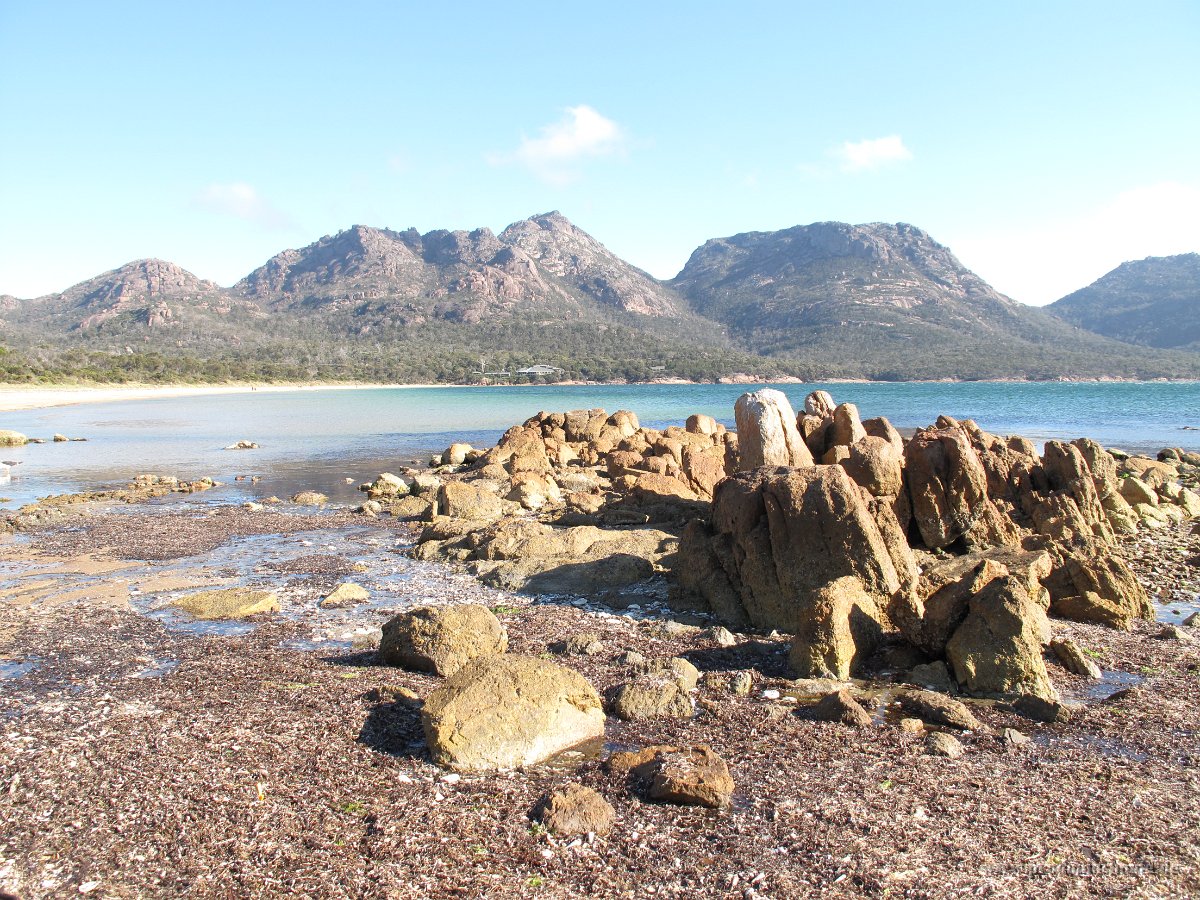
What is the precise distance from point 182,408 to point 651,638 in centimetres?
7410

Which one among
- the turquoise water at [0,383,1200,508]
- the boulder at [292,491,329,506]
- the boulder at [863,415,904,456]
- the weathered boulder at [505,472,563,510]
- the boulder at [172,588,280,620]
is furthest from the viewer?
the turquoise water at [0,383,1200,508]

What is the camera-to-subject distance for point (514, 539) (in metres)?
14.7

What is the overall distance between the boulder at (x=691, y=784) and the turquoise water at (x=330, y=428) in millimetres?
19269

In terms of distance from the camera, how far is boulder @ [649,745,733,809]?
6164mm

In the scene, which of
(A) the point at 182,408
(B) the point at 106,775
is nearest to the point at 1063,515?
(B) the point at 106,775

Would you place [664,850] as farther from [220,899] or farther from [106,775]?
[106,775]

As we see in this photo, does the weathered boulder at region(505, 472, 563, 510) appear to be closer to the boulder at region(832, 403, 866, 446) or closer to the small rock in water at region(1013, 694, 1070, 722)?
the boulder at region(832, 403, 866, 446)

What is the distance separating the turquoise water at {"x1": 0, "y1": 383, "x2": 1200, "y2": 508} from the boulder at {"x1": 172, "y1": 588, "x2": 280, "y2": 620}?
12.2 m

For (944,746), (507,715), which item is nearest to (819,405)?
(944,746)

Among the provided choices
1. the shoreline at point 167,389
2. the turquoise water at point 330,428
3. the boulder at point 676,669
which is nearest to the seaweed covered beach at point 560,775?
the boulder at point 676,669

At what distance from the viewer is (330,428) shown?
52.7 metres

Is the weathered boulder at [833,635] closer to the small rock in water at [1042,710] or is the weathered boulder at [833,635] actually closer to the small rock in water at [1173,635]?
the small rock in water at [1042,710]

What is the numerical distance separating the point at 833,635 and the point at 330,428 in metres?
48.4

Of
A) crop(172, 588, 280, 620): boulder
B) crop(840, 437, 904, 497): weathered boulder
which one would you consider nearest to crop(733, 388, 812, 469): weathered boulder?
crop(840, 437, 904, 497): weathered boulder
